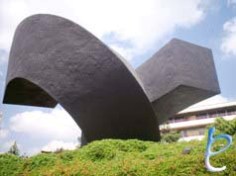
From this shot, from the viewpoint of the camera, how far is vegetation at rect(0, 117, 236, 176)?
8.41m

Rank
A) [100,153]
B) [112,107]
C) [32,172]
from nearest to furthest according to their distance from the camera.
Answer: [32,172] → [100,153] → [112,107]

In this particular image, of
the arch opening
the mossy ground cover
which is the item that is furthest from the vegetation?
the arch opening

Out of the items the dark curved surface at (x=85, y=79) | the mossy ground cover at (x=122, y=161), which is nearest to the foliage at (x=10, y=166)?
the mossy ground cover at (x=122, y=161)

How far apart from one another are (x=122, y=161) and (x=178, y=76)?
237 inches

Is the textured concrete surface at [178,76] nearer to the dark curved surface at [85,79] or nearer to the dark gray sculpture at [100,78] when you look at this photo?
the dark gray sculpture at [100,78]

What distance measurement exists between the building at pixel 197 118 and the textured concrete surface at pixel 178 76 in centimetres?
3228

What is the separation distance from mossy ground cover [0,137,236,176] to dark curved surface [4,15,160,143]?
982 mm

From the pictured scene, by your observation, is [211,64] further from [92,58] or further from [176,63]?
[92,58]

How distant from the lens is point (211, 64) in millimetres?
15836

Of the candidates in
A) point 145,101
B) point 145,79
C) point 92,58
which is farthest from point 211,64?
point 92,58

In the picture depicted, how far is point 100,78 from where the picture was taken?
1308cm

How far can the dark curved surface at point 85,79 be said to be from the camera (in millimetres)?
13047

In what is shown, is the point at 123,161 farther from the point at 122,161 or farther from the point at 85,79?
the point at 85,79

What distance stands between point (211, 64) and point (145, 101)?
3909mm
